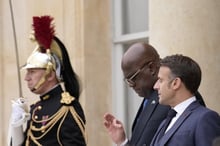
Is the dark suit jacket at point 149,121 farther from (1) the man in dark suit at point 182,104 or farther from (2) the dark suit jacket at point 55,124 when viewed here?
(2) the dark suit jacket at point 55,124

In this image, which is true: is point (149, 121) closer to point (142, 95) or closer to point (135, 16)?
point (142, 95)

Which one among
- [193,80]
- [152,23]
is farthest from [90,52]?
[193,80]

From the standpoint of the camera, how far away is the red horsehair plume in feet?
19.9

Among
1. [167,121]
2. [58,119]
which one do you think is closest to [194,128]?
[167,121]

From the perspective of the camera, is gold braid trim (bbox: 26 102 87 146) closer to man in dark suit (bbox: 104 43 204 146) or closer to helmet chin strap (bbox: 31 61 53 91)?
helmet chin strap (bbox: 31 61 53 91)

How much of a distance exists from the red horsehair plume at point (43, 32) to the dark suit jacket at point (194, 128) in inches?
72.8

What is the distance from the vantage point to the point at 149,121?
5020mm

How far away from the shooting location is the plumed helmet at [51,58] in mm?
5961

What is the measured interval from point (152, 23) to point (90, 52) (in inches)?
59.2

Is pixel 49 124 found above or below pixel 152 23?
below

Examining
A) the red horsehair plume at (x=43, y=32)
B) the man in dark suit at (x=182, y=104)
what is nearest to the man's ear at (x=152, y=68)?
the man in dark suit at (x=182, y=104)

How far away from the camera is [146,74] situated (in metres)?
5.13

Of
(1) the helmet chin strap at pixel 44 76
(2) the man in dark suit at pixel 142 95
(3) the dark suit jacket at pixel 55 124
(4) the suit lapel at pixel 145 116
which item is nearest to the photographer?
(2) the man in dark suit at pixel 142 95

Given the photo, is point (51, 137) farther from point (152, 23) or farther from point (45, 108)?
point (152, 23)
